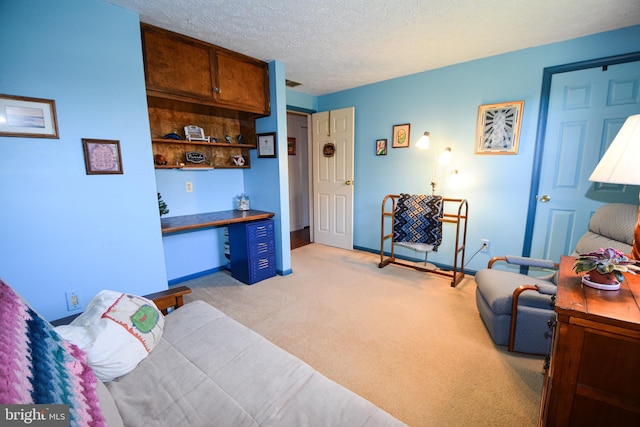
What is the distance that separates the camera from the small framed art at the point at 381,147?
12.2ft

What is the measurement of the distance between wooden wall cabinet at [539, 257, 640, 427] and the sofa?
0.63 meters

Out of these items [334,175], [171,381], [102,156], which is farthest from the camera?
[334,175]

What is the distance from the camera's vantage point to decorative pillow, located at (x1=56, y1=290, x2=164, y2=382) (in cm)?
99

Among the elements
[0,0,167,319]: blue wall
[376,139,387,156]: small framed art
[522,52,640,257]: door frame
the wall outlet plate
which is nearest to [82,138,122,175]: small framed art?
[0,0,167,319]: blue wall

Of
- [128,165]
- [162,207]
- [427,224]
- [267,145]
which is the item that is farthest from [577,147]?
[162,207]

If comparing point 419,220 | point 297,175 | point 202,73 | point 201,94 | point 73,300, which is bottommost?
point 73,300

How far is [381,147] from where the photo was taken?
3.76 meters

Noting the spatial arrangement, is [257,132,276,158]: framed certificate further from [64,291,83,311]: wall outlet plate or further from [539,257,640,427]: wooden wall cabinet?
[539,257,640,427]: wooden wall cabinet

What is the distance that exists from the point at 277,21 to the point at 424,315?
108 inches

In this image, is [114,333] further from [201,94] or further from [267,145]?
[267,145]

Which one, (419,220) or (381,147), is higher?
(381,147)

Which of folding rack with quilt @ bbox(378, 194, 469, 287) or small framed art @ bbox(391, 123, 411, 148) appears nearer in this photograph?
folding rack with quilt @ bbox(378, 194, 469, 287)

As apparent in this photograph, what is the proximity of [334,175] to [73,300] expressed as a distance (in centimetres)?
330

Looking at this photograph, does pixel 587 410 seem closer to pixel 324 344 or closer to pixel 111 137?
pixel 324 344
